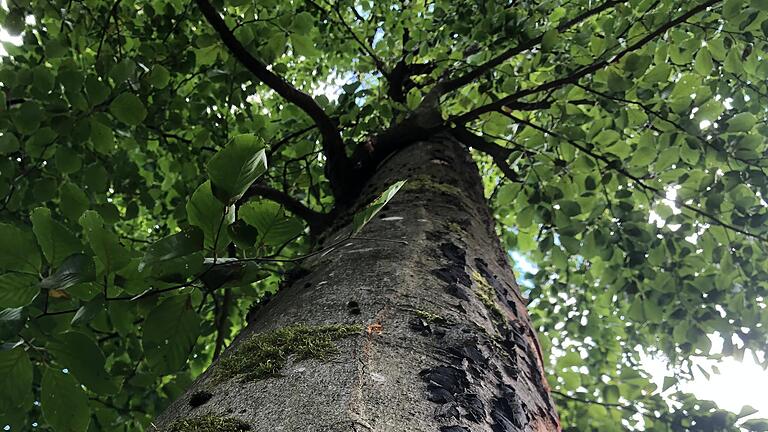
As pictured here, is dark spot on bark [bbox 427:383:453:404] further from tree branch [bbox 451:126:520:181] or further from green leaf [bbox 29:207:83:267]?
tree branch [bbox 451:126:520:181]

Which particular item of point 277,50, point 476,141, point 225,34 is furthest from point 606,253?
point 225,34

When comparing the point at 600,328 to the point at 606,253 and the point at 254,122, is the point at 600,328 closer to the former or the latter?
the point at 606,253

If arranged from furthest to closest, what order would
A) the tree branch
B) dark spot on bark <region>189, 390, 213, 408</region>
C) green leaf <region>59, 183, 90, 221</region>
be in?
1. the tree branch
2. green leaf <region>59, 183, 90, 221</region>
3. dark spot on bark <region>189, 390, 213, 408</region>

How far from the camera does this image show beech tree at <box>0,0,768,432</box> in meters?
0.81

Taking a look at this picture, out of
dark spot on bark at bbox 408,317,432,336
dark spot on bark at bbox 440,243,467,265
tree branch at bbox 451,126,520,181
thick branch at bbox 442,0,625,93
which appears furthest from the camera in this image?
tree branch at bbox 451,126,520,181

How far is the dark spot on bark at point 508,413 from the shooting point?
0.82 m

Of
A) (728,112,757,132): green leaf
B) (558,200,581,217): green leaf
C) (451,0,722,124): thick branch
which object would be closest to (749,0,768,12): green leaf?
(451,0,722,124): thick branch

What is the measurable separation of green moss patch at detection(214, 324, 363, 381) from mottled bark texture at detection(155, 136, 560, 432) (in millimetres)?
17

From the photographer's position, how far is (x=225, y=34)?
2090mm

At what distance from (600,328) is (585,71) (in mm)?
2347

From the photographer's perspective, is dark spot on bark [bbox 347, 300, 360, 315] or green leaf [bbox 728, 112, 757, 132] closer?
dark spot on bark [bbox 347, 300, 360, 315]

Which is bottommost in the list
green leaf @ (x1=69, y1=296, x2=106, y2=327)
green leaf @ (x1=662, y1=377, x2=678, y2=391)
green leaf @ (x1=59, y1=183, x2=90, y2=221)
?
green leaf @ (x1=69, y1=296, x2=106, y2=327)

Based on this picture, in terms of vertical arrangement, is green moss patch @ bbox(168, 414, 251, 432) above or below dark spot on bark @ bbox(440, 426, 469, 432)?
below

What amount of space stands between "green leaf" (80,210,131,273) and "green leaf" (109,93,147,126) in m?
1.29
